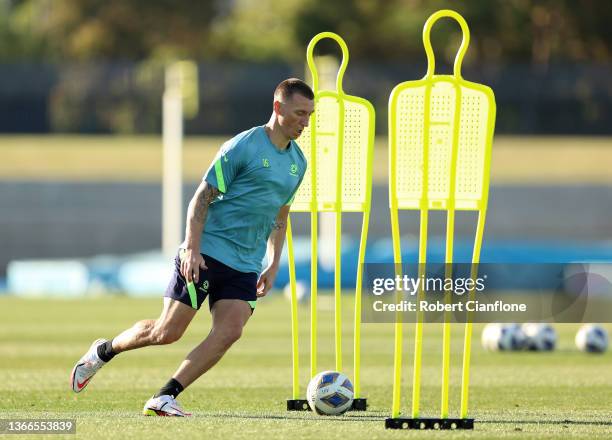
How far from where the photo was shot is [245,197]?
909 centimetres

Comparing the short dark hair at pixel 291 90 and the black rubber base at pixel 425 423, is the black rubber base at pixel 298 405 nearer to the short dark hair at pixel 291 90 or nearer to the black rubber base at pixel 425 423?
the black rubber base at pixel 425 423

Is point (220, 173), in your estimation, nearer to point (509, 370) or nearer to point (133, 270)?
point (509, 370)

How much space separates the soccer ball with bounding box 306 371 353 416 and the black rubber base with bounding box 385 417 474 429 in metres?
0.94

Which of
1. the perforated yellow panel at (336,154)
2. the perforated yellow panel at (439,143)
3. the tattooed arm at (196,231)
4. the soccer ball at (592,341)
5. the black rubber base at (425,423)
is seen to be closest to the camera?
the perforated yellow panel at (439,143)

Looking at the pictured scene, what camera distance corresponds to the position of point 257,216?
30.0 ft

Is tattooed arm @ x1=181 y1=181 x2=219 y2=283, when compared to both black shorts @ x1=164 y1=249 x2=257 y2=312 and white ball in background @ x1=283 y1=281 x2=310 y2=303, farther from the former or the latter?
white ball in background @ x1=283 y1=281 x2=310 y2=303

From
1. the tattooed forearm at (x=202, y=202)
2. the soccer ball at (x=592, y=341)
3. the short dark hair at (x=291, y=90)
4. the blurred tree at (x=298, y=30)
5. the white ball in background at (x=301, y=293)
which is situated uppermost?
the blurred tree at (x=298, y=30)

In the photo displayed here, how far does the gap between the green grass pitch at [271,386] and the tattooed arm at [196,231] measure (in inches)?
36.4

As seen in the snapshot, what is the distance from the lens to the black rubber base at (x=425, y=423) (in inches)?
337

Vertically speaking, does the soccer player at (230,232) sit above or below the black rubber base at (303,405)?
above

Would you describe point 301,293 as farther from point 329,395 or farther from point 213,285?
point 213,285

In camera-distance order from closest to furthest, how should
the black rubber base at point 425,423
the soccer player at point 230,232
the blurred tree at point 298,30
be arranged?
the black rubber base at point 425,423, the soccer player at point 230,232, the blurred tree at point 298,30

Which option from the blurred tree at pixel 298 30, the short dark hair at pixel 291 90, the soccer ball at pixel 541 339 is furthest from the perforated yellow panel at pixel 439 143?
the blurred tree at pixel 298 30

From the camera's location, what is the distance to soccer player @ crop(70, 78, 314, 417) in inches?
353
